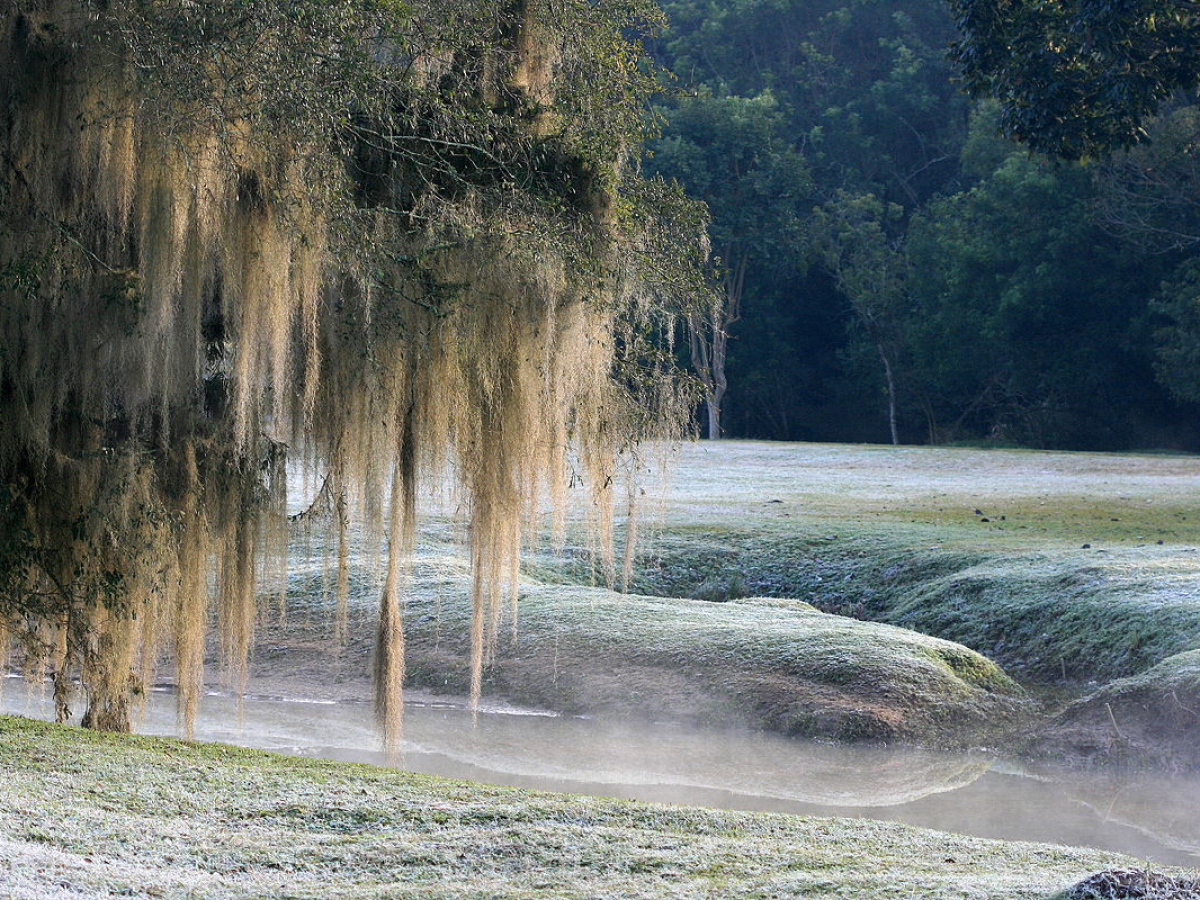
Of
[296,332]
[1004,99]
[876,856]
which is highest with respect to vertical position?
[1004,99]

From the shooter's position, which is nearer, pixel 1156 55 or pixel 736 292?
pixel 1156 55

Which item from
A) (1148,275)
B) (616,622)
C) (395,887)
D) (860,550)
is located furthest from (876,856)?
(1148,275)

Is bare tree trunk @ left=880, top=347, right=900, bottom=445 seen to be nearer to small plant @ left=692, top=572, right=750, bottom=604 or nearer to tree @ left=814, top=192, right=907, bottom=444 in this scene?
tree @ left=814, top=192, right=907, bottom=444

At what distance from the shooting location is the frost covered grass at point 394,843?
17.2ft

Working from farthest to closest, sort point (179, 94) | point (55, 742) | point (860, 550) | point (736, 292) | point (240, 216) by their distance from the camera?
point (736, 292) < point (860, 550) < point (240, 216) < point (179, 94) < point (55, 742)

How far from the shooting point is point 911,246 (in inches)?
1950

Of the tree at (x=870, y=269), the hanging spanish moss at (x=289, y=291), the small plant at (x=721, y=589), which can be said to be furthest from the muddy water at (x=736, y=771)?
the tree at (x=870, y=269)

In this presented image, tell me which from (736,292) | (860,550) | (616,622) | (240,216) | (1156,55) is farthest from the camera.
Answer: (736,292)

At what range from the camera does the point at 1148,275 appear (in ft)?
141

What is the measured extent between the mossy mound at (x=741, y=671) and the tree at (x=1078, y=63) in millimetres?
7535

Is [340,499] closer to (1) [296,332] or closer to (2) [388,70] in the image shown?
(1) [296,332]

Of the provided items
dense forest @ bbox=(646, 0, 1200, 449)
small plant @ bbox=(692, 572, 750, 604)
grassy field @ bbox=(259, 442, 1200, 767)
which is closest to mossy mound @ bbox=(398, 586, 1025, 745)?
grassy field @ bbox=(259, 442, 1200, 767)

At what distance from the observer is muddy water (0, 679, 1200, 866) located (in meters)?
10.5

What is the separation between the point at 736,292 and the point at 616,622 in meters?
37.3
